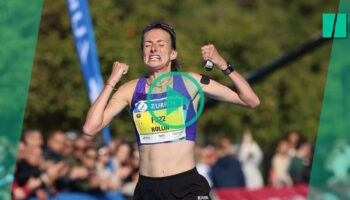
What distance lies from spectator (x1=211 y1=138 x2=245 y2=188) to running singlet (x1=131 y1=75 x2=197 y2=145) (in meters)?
7.26

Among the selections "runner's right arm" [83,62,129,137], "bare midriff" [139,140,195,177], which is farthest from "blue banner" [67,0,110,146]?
"bare midriff" [139,140,195,177]

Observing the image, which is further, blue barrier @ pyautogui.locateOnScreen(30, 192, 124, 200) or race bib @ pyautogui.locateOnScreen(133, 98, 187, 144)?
blue barrier @ pyautogui.locateOnScreen(30, 192, 124, 200)

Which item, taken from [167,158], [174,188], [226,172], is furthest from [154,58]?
[226,172]

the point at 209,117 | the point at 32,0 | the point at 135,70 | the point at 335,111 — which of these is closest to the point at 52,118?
the point at 135,70

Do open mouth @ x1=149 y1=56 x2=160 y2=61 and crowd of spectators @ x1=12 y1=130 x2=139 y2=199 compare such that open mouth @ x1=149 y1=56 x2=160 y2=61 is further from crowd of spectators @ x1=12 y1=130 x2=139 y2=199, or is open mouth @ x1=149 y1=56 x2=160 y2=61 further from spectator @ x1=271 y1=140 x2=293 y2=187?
spectator @ x1=271 y1=140 x2=293 y2=187

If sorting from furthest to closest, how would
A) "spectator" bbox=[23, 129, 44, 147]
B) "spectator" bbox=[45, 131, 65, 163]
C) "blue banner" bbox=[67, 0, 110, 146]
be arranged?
1. "spectator" bbox=[45, 131, 65, 163]
2. "spectator" bbox=[23, 129, 44, 147]
3. "blue banner" bbox=[67, 0, 110, 146]

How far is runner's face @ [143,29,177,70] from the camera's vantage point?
5.73m

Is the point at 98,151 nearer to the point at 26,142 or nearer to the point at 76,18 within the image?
the point at 26,142

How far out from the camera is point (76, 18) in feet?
29.8

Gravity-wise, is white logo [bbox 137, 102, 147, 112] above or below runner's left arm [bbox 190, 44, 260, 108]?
below

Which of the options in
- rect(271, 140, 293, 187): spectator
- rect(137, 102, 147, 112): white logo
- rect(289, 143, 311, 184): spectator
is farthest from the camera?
rect(271, 140, 293, 187): spectator

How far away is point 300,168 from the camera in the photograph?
14.6 m

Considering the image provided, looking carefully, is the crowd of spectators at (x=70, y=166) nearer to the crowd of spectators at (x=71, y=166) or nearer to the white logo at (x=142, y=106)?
the crowd of spectators at (x=71, y=166)

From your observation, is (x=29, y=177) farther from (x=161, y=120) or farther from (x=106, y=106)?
(x=161, y=120)
